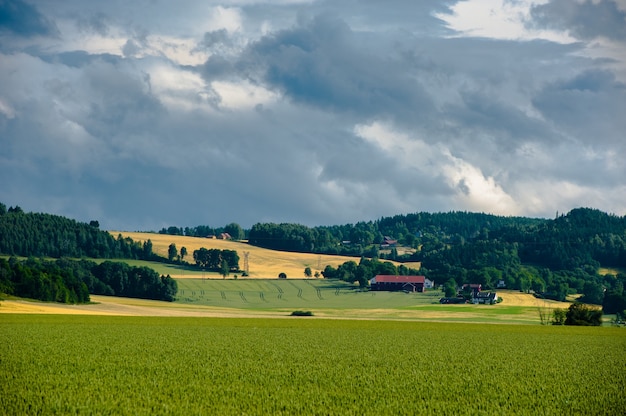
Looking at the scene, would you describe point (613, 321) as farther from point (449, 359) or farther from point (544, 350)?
point (449, 359)

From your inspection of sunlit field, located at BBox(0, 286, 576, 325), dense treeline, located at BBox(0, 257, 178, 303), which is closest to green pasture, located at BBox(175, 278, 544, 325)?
sunlit field, located at BBox(0, 286, 576, 325)

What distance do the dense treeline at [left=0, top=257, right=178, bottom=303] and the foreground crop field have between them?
287 ft

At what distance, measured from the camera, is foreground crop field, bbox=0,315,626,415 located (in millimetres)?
29172

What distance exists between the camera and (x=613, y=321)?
151 metres

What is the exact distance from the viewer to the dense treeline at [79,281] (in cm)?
14338

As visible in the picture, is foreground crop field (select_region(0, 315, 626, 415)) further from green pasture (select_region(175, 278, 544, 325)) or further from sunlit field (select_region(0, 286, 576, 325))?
green pasture (select_region(175, 278, 544, 325))

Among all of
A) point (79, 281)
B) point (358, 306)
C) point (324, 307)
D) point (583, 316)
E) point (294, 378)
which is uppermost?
point (79, 281)

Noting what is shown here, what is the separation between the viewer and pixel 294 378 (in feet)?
121

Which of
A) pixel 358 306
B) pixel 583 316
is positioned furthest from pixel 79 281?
pixel 583 316

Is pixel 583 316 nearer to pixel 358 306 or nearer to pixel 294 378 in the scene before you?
pixel 358 306

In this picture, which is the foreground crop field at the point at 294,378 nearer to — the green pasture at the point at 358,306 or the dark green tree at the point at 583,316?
the dark green tree at the point at 583,316

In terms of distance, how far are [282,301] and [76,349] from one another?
464 feet

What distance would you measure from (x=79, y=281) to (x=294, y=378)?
128174mm

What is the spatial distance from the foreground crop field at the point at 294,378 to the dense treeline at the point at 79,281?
87.6 metres
